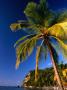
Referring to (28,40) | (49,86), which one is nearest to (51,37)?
(28,40)

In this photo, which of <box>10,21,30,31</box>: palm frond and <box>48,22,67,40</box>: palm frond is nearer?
<box>48,22,67,40</box>: palm frond

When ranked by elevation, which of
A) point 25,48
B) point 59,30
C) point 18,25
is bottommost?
point 25,48

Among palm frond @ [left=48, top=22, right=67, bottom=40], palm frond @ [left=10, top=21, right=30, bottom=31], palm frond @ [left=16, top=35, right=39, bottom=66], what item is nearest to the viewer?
palm frond @ [left=48, top=22, right=67, bottom=40]

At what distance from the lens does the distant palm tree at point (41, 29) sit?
45.6 ft

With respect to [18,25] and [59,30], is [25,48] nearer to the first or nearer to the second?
[18,25]

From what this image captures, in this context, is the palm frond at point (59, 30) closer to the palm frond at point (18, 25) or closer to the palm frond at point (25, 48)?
the palm frond at point (25, 48)

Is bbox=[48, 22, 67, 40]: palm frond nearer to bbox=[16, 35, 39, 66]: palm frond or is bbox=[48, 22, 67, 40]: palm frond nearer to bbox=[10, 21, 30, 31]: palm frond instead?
bbox=[16, 35, 39, 66]: palm frond

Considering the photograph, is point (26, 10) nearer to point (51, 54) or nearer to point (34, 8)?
point (34, 8)

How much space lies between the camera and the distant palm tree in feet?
45.6

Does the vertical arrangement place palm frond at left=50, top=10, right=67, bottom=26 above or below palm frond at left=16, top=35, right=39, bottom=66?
above

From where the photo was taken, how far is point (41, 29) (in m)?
14.4

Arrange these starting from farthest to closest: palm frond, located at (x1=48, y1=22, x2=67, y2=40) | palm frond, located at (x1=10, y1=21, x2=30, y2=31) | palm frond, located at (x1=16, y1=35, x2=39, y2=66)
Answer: palm frond, located at (x1=10, y1=21, x2=30, y2=31) < palm frond, located at (x1=16, y1=35, x2=39, y2=66) < palm frond, located at (x1=48, y1=22, x2=67, y2=40)

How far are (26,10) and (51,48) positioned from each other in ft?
8.29

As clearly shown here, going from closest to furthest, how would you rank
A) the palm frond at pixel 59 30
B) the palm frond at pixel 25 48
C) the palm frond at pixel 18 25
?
the palm frond at pixel 59 30
the palm frond at pixel 25 48
the palm frond at pixel 18 25
